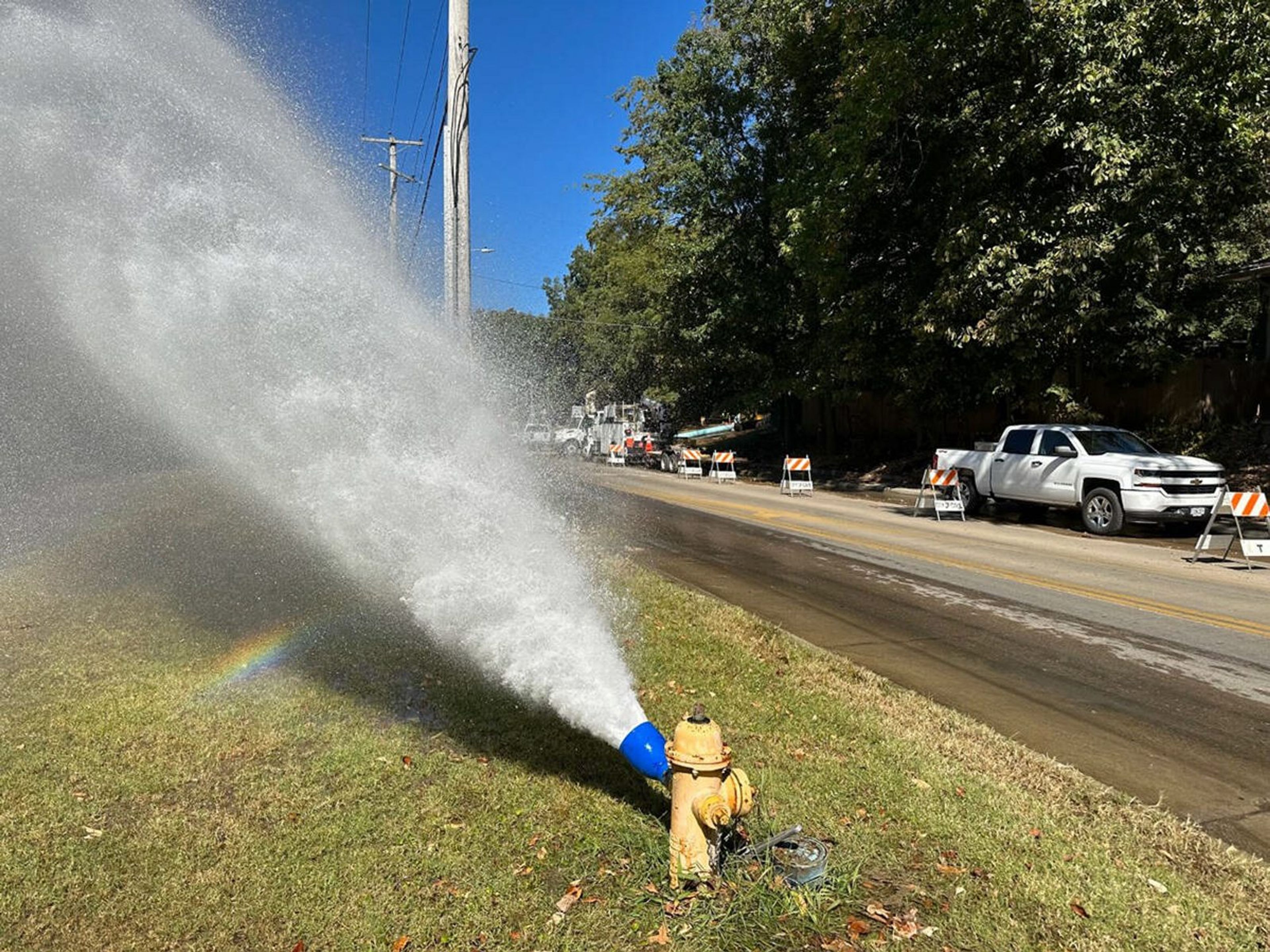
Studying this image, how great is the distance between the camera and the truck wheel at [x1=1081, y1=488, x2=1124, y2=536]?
14.1 meters

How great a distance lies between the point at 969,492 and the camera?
57.7 ft

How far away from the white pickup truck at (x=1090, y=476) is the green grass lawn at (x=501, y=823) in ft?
33.8

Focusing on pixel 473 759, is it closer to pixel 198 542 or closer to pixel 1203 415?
pixel 198 542

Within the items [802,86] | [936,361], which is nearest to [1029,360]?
[936,361]

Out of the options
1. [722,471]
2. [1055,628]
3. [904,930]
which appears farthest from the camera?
[722,471]

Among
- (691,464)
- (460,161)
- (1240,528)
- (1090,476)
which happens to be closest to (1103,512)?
(1090,476)

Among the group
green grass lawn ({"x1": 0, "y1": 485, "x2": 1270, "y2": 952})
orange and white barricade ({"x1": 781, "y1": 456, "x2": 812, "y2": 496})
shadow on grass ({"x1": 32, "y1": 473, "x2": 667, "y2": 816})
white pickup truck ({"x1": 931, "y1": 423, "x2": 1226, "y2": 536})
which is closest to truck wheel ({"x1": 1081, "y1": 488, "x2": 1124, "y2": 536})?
white pickup truck ({"x1": 931, "y1": 423, "x2": 1226, "y2": 536})

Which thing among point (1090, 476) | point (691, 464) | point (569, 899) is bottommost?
point (569, 899)

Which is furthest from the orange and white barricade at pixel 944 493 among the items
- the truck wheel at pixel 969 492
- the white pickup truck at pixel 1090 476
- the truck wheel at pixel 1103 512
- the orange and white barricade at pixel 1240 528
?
the orange and white barricade at pixel 1240 528

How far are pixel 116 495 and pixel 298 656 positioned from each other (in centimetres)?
631

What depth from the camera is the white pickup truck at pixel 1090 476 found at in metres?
13.7

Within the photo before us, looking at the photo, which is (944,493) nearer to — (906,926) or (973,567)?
(973,567)

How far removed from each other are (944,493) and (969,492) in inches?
→ 28.4

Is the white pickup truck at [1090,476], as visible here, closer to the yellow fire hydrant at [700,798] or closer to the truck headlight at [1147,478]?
the truck headlight at [1147,478]
